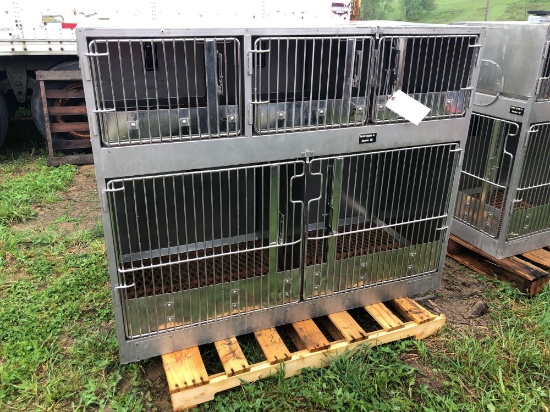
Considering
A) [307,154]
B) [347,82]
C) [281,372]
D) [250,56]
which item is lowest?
[281,372]

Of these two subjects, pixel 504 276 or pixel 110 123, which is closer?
pixel 110 123

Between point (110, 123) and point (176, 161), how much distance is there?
1.01 ft

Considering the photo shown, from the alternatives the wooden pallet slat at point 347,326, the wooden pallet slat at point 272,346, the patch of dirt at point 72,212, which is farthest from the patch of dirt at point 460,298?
the patch of dirt at point 72,212

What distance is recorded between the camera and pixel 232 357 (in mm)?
2355

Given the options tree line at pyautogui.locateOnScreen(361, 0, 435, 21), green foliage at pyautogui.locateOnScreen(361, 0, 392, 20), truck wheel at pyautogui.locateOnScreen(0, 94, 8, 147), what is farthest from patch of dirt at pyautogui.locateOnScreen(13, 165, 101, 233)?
tree line at pyautogui.locateOnScreen(361, 0, 435, 21)

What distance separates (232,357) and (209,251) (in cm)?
66

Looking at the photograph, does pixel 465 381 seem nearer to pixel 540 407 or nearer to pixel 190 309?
pixel 540 407

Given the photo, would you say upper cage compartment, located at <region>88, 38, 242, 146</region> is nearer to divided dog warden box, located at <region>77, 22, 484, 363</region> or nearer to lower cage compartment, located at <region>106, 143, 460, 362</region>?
divided dog warden box, located at <region>77, 22, 484, 363</region>

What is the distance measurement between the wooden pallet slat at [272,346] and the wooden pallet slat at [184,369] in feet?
1.08

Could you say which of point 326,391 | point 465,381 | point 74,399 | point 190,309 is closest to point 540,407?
point 465,381

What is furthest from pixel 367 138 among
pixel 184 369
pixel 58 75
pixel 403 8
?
pixel 403 8

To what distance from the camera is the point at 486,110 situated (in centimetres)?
318

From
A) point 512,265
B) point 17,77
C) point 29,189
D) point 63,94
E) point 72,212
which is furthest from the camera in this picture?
point 17,77

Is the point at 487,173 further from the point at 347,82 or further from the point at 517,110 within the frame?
the point at 347,82
